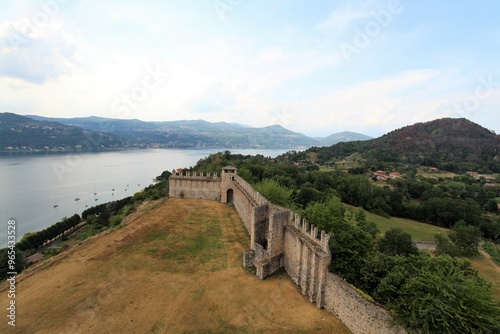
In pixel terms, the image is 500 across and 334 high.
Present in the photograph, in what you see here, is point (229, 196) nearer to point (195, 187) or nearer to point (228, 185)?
point (228, 185)

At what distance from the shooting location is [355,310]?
11383 mm

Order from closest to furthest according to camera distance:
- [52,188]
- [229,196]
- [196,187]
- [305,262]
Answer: [305,262]
[229,196]
[196,187]
[52,188]

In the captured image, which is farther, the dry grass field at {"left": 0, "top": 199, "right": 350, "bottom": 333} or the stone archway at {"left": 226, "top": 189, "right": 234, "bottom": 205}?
the stone archway at {"left": 226, "top": 189, "right": 234, "bottom": 205}

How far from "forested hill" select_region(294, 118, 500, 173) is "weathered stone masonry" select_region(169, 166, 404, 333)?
3571 inches

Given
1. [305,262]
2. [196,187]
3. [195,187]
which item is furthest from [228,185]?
[305,262]

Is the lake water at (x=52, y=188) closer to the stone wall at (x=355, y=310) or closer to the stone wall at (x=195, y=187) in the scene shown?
the stone wall at (x=195, y=187)

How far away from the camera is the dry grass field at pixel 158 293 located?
1221 centimetres

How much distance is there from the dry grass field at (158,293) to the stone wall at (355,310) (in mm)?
586

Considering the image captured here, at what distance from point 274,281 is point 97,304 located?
935 cm

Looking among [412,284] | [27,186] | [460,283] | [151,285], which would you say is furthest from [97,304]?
[27,186]

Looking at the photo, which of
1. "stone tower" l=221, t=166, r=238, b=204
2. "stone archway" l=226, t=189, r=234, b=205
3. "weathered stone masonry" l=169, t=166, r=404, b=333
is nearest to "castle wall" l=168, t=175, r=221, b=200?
"stone tower" l=221, t=166, r=238, b=204

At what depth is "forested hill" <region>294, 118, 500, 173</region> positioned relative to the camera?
102 m

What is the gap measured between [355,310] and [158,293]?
9.83 metres

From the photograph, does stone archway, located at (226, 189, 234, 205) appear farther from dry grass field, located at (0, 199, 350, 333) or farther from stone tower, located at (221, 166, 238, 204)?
dry grass field, located at (0, 199, 350, 333)
